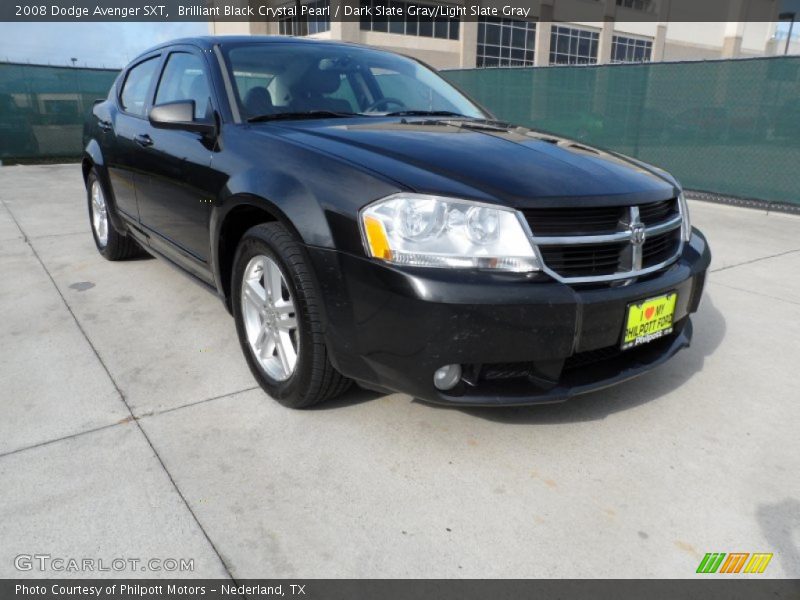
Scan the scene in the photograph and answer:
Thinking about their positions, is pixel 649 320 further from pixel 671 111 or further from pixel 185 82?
pixel 671 111

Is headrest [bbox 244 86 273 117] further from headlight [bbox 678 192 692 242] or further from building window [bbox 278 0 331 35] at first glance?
building window [bbox 278 0 331 35]

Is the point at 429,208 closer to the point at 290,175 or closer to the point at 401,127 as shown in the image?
the point at 290,175

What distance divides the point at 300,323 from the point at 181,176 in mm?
1313

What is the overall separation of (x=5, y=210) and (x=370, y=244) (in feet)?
23.4

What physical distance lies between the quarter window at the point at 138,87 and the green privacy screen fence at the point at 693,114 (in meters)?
7.29

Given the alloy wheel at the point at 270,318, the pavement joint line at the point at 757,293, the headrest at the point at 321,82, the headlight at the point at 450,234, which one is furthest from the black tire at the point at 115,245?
the pavement joint line at the point at 757,293

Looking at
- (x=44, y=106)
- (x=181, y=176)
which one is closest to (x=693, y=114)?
(x=181, y=176)

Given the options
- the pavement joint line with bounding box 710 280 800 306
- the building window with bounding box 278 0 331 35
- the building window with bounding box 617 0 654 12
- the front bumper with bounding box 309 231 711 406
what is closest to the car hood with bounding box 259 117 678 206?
the front bumper with bounding box 309 231 711 406

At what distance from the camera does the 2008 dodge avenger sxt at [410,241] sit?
2.07m

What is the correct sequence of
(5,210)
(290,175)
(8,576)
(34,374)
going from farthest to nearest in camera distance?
(5,210) → (34,374) → (290,175) → (8,576)

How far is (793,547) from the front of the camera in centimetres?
194

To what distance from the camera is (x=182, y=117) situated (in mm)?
2887

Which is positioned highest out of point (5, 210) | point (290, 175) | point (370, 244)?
point (290, 175)

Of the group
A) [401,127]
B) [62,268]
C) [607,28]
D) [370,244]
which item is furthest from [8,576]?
[607,28]
